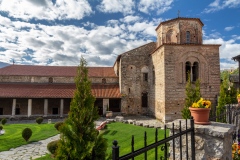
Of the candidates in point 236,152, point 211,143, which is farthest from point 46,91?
point 211,143

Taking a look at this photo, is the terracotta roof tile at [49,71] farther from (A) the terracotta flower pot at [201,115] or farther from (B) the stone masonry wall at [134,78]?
(A) the terracotta flower pot at [201,115]

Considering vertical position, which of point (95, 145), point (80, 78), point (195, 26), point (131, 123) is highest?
point (195, 26)

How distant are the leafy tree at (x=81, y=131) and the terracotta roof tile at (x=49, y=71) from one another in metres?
17.4

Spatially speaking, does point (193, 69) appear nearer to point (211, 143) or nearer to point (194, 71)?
point (194, 71)

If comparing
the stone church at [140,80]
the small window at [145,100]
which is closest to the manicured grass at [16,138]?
the stone church at [140,80]

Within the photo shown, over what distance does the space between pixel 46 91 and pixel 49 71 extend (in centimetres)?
392

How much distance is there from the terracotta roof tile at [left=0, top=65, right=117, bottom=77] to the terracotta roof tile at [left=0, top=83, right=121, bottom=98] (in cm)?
154

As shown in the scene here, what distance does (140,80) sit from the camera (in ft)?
65.9

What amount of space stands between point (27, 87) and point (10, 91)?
5.45ft

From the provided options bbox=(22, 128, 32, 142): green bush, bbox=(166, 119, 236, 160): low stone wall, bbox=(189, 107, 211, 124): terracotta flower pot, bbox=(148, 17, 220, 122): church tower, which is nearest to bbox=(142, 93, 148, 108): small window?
bbox=(148, 17, 220, 122): church tower

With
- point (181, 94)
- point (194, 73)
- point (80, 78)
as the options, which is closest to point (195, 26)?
point (194, 73)

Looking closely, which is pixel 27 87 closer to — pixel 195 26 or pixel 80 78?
pixel 80 78

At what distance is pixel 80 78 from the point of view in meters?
4.79

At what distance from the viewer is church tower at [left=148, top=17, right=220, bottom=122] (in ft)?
48.4
